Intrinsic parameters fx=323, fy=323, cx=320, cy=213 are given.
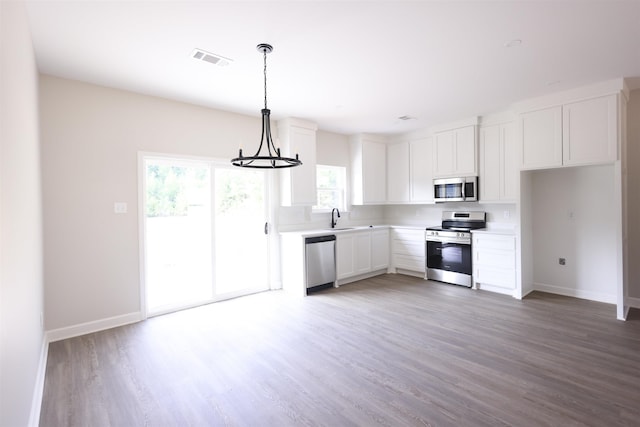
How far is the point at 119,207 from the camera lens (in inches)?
146

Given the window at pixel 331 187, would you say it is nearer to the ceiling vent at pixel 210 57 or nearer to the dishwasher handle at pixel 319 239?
the dishwasher handle at pixel 319 239

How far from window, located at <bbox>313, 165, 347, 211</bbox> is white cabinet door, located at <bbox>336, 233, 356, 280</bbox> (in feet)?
2.70

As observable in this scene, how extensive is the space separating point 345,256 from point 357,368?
2.83m

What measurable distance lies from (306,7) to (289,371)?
2.77 m

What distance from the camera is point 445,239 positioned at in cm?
532

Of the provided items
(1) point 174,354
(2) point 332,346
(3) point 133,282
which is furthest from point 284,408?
(3) point 133,282

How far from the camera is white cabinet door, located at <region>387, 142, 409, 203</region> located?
6176 millimetres

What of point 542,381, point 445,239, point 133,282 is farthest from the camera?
point 445,239

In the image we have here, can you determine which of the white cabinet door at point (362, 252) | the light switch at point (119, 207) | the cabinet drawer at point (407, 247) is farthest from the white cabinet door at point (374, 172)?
the light switch at point (119, 207)

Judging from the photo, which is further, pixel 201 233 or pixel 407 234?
pixel 407 234

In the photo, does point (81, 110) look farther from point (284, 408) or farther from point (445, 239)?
point (445, 239)

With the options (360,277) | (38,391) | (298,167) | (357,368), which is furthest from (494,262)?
(38,391)

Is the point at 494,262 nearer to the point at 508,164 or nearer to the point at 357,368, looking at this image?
→ the point at 508,164

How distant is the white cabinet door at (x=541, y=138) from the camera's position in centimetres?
405
